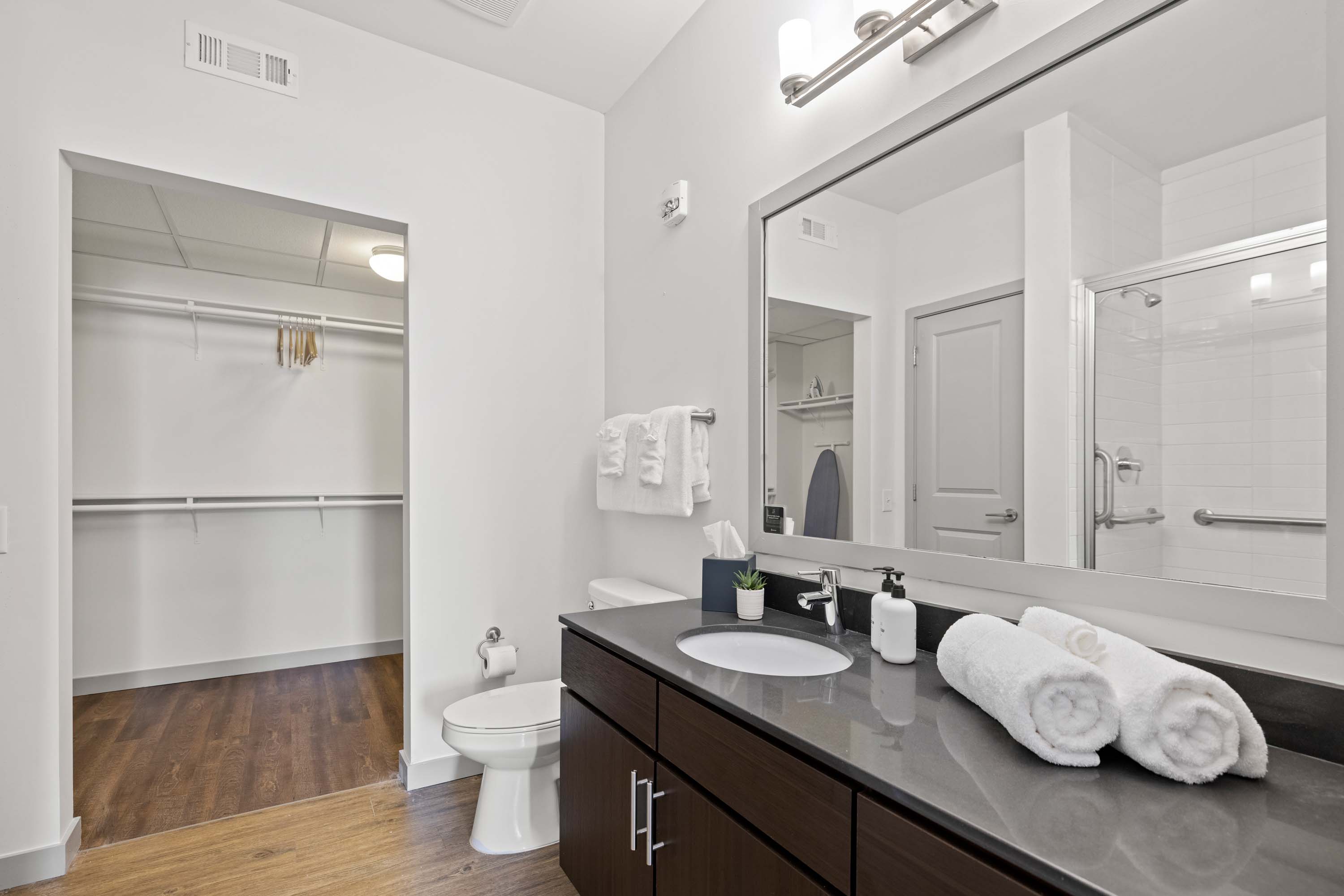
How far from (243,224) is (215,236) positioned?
0.26 meters

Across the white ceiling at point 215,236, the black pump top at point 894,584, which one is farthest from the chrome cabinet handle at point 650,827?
the white ceiling at point 215,236

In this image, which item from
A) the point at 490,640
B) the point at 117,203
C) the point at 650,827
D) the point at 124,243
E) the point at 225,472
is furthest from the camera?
the point at 225,472

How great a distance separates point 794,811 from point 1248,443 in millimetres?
811

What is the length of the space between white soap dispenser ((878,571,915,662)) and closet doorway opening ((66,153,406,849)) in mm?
2156

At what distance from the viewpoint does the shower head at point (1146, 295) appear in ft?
3.30

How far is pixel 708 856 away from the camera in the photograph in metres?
1.12

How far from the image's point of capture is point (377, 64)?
229cm

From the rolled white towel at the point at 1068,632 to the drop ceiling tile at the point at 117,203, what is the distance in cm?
320

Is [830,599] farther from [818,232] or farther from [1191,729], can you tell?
[818,232]

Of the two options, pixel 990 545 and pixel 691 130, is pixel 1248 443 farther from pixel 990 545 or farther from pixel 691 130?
pixel 691 130

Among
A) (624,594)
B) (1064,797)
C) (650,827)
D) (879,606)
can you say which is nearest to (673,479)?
(624,594)

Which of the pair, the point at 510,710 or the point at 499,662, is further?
the point at 499,662

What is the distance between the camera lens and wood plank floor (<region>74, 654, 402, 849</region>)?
2.19 metres

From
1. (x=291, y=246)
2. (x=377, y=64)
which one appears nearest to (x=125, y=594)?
(x=291, y=246)
